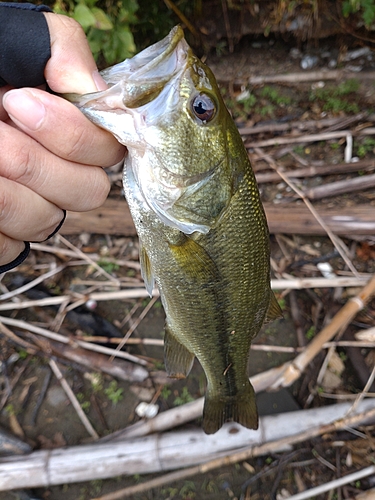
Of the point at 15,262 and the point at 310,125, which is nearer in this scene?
the point at 15,262

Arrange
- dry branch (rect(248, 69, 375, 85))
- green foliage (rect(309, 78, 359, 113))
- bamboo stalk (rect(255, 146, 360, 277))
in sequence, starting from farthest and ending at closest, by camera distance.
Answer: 1. dry branch (rect(248, 69, 375, 85))
2. green foliage (rect(309, 78, 359, 113))
3. bamboo stalk (rect(255, 146, 360, 277))

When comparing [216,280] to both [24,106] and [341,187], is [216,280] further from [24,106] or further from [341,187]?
[341,187]

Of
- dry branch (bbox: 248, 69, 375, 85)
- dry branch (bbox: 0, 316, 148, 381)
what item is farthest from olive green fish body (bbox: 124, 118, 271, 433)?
dry branch (bbox: 248, 69, 375, 85)

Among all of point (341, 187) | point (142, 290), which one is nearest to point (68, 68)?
point (142, 290)

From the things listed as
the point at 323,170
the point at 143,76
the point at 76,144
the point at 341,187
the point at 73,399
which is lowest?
the point at 73,399

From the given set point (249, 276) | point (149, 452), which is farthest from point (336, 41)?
point (149, 452)

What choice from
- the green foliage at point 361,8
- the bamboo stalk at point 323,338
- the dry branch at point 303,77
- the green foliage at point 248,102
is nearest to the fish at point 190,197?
the bamboo stalk at point 323,338

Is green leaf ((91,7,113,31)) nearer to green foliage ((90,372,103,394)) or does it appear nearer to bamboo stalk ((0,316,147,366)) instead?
→ bamboo stalk ((0,316,147,366))
